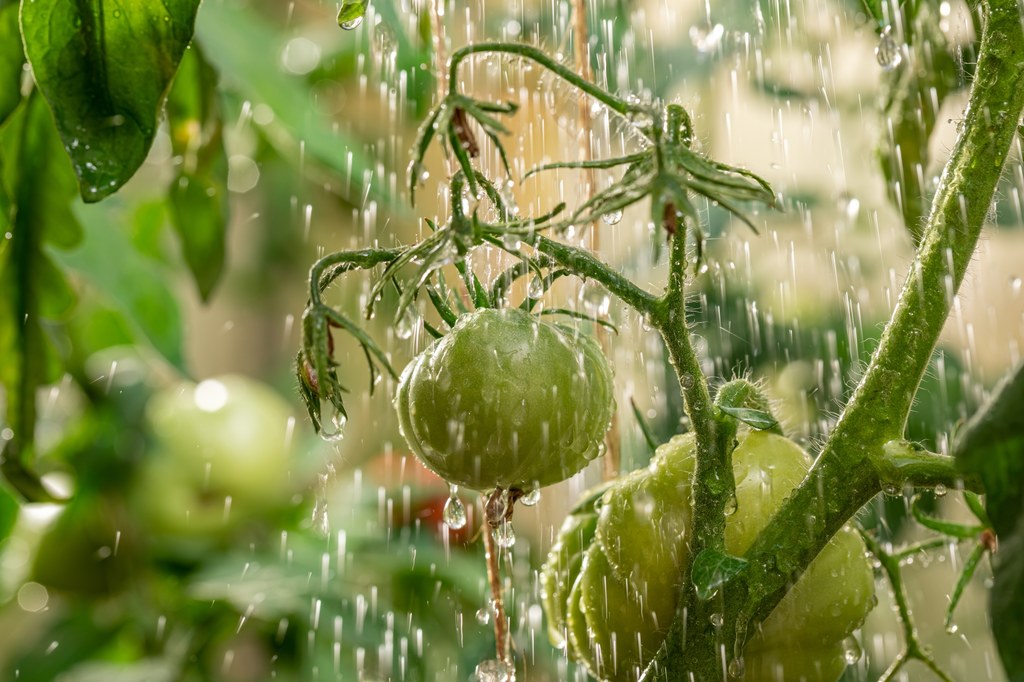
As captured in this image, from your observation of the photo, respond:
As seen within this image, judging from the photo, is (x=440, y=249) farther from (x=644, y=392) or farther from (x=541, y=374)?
(x=644, y=392)

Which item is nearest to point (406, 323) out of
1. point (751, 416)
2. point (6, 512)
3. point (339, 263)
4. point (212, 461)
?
point (339, 263)

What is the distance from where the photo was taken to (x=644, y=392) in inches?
47.4

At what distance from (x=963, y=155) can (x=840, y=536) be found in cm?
15

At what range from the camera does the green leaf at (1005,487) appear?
28 cm

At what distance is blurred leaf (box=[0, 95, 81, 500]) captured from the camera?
78cm

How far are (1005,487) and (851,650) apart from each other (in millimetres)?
180

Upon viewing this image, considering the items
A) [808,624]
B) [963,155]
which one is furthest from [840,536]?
[963,155]

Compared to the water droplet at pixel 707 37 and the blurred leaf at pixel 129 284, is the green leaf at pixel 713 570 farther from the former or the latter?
the water droplet at pixel 707 37

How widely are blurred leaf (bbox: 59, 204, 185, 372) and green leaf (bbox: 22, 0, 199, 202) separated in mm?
476

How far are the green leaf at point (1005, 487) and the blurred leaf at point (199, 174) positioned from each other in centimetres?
73

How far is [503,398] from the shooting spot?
42 cm

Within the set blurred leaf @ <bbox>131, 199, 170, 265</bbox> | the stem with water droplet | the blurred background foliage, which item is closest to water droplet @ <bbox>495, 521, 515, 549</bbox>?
the stem with water droplet

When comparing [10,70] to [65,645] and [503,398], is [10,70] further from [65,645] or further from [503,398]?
[65,645]

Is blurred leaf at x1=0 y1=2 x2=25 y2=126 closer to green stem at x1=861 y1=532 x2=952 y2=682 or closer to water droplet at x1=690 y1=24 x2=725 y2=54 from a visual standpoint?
green stem at x1=861 y1=532 x2=952 y2=682
